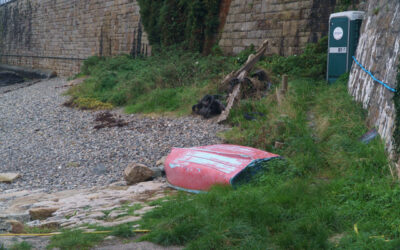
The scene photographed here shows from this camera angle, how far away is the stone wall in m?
4.79

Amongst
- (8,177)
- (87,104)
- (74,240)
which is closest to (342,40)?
(8,177)

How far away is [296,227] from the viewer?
10.6ft

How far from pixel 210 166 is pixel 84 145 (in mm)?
4123

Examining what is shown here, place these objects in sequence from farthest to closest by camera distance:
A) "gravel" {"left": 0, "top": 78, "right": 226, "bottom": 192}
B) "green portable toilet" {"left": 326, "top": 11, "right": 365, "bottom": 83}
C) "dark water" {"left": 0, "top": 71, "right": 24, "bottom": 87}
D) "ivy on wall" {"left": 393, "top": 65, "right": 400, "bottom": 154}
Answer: "dark water" {"left": 0, "top": 71, "right": 24, "bottom": 87} < "green portable toilet" {"left": 326, "top": 11, "right": 365, "bottom": 83} < "gravel" {"left": 0, "top": 78, "right": 226, "bottom": 192} < "ivy on wall" {"left": 393, "top": 65, "right": 400, "bottom": 154}

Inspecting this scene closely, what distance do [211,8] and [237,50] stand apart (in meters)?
1.65

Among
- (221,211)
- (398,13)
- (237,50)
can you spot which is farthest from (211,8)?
(221,211)

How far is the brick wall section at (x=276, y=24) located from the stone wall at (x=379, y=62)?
2.17m

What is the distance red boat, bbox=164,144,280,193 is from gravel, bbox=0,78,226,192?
4.33 ft

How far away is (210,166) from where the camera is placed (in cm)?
503

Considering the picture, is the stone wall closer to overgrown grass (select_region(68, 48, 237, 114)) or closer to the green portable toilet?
the green portable toilet

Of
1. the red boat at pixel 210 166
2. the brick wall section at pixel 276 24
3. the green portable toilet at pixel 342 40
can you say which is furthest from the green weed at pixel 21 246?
the brick wall section at pixel 276 24

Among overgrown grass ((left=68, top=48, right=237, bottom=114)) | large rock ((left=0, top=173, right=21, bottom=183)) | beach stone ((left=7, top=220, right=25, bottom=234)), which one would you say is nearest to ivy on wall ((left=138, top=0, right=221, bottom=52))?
overgrown grass ((left=68, top=48, right=237, bottom=114))

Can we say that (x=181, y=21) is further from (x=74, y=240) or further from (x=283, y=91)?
(x=74, y=240)

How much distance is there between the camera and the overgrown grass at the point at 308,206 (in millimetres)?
3107
